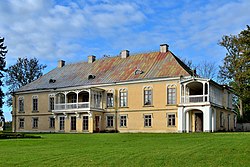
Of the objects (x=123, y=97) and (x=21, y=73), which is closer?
(x=123, y=97)

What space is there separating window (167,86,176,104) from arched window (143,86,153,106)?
189cm

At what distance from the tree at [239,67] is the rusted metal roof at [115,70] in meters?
6.93

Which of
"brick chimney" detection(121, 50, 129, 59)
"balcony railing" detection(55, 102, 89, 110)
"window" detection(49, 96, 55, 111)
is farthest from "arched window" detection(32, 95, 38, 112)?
"brick chimney" detection(121, 50, 129, 59)

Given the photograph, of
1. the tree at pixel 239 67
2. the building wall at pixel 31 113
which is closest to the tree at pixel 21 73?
the building wall at pixel 31 113

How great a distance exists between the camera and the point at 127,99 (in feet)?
124

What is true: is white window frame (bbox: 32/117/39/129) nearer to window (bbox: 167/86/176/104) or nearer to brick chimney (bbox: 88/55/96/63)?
brick chimney (bbox: 88/55/96/63)

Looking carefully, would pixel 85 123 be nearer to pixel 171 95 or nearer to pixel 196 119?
pixel 171 95

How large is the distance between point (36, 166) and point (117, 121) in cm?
2867

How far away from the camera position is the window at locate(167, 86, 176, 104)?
34.8 m

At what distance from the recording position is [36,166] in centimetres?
968

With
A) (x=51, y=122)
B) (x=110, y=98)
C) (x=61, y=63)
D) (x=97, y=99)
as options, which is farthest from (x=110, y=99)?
(x=61, y=63)

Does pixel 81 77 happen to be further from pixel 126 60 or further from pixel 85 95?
pixel 126 60

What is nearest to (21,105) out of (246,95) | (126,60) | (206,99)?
(126,60)

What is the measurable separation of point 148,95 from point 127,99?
2.56 meters
